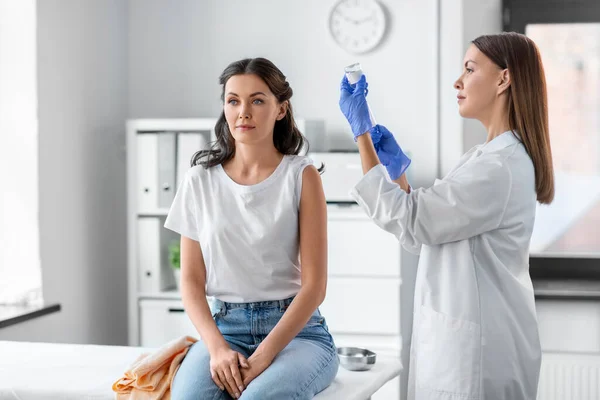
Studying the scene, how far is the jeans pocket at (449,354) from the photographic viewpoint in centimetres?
163

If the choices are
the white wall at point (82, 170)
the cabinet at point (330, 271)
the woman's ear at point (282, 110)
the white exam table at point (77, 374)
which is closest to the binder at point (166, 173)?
the cabinet at point (330, 271)

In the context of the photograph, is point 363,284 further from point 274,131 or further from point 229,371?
point 229,371

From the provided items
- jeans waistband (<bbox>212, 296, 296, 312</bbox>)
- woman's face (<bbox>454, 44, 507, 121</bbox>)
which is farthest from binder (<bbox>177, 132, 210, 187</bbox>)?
woman's face (<bbox>454, 44, 507, 121</bbox>)

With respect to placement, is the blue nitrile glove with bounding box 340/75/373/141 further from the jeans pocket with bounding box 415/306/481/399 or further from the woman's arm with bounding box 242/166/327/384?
the jeans pocket with bounding box 415/306/481/399

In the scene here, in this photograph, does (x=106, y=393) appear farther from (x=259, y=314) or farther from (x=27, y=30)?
(x=27, y=30)

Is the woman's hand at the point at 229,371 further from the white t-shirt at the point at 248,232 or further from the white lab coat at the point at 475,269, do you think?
the white lab coat at the point at 475,269

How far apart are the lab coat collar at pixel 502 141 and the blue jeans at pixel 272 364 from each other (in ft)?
1.79

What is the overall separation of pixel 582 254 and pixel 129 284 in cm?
185

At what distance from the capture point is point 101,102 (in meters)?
3.38

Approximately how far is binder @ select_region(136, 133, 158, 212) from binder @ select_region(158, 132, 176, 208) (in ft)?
0.07

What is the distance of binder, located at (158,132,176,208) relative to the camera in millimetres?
3219

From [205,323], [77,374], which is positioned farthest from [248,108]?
[77,374]

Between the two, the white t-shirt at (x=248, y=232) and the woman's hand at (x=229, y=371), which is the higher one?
the white t-shirt at (x=248, y=232)

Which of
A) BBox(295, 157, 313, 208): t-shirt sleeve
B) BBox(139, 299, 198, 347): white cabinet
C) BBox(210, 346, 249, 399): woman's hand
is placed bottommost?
BBox(139, 299, 198, 347): white cabinet
